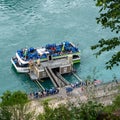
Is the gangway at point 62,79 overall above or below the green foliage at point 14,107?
below

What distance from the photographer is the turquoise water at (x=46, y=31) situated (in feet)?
145

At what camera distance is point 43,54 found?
4681 cm

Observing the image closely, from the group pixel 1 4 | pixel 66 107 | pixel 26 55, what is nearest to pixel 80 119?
pixel 66 107

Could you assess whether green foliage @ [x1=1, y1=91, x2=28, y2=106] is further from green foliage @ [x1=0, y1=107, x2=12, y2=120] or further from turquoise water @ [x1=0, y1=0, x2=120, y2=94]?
turquoise water @ [x1=0, y1=0, x2=120, y2=94]

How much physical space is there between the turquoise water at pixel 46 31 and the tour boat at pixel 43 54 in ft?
2.67

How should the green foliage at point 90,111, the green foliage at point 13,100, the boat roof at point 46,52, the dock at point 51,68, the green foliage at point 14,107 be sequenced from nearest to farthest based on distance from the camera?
the green foliage at point 90,111
the green foliage at point 14,107
the green foliage at point 13,100
the dock at point 51,68
the boat roof at point 46,52

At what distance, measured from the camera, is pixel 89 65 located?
46500 mm

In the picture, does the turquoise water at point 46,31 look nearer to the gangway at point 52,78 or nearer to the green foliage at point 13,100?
the gangway at point 52,78

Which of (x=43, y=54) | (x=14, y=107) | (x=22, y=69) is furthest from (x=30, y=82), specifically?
(x=14, y=107)

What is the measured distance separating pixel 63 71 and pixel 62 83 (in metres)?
5.11

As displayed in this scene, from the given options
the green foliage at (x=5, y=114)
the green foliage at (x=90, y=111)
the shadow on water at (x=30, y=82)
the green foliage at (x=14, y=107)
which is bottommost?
the shadow on water at (x=30, y=82)

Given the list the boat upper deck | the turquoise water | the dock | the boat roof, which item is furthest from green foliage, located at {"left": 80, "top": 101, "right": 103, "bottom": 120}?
the boat roof

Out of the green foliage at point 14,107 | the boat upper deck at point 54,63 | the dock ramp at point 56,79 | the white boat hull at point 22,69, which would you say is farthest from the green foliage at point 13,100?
the white boat hull at point 22,69

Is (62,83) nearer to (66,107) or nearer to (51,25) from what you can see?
(51,25)
